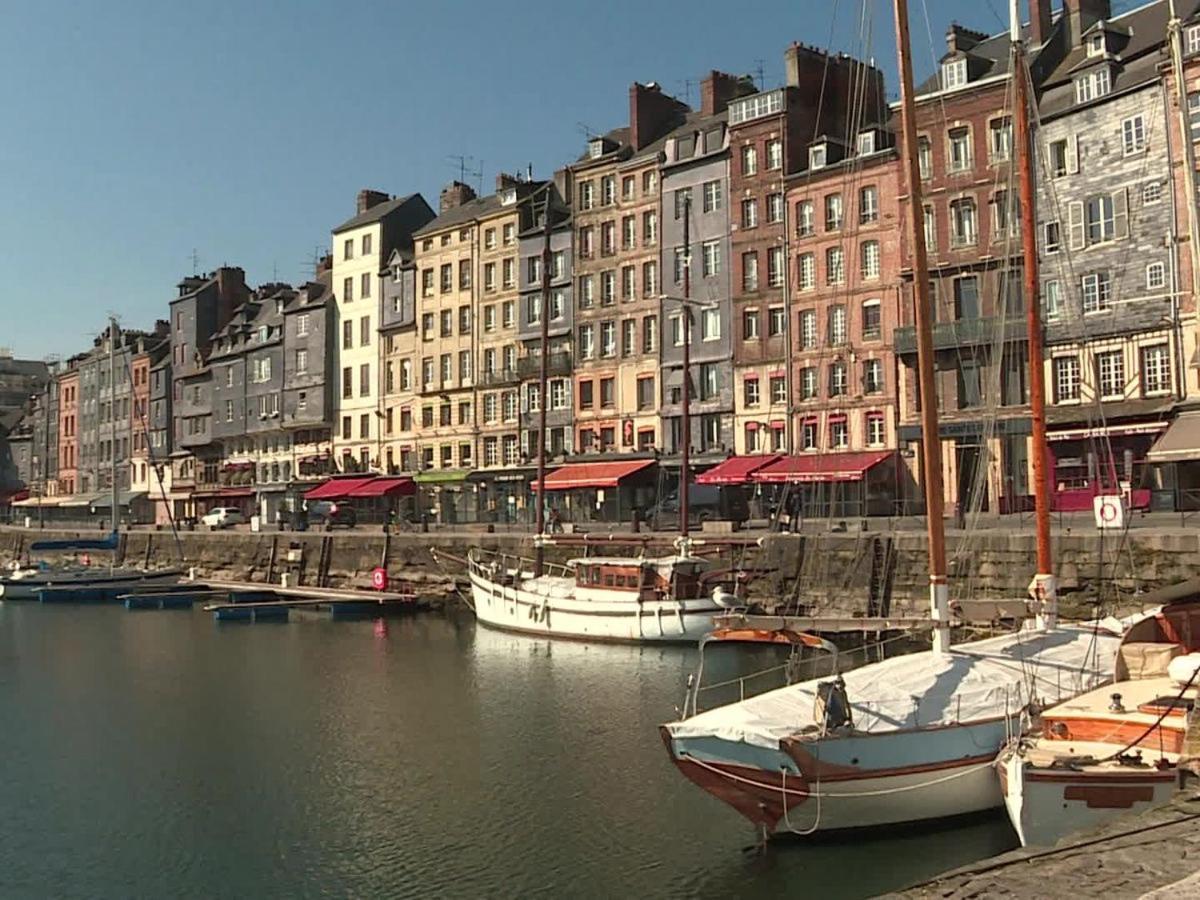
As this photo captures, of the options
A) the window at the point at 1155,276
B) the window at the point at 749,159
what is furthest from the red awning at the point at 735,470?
the window at the point at 1155,276

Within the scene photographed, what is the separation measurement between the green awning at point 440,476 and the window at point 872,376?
84.0ft

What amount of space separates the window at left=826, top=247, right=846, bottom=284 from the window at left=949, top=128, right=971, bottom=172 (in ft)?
19.6

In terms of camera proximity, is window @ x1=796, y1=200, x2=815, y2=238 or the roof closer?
window @ x1=796, y1=200, x2=815, y2=238

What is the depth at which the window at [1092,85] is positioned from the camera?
43.5m

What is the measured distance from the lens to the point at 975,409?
46688 mm

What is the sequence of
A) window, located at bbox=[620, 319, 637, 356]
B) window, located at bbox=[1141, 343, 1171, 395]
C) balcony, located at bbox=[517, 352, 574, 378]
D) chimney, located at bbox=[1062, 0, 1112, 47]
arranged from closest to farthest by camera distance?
window, located at bbox=[1141, 343, 1171, 395]
chimney, located at bbox=[1062, 0, 1112, 47]
window, located at bbox=[620, 319, 637, 356]
balcony, located at bbox=[517, 352, 574, 378]

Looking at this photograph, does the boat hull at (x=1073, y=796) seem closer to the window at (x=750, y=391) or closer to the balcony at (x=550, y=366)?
the window at (x=750, y=391)

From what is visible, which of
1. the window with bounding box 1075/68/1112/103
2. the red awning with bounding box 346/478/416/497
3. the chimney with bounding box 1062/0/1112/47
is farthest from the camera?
the red awning with bounding box 346/478/416/497

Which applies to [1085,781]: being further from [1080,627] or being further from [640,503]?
[640,503]

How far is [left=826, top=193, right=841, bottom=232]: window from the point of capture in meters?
52.8

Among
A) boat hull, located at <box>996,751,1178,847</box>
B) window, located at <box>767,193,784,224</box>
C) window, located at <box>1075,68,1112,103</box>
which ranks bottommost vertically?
boat hull, located at <box>996,751,1178,847</box>

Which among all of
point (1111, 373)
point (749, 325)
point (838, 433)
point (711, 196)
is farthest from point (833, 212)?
point (1111, 373)

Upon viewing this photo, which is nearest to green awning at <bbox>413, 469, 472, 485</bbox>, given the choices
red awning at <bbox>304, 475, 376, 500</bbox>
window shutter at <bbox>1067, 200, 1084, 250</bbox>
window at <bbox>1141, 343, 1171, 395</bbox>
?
red awning at <bbox>304, 475, 376, 500</bbox>

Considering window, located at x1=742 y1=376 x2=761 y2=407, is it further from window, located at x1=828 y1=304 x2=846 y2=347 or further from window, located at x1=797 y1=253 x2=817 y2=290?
window, located at x1=797 y1=253 x2=817 y2=290
